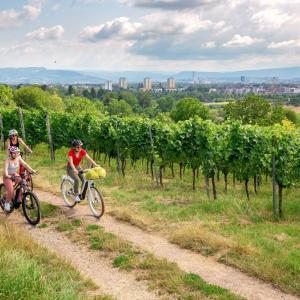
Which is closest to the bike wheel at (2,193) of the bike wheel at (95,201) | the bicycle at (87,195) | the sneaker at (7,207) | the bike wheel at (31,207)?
the sneaker at (7,207)

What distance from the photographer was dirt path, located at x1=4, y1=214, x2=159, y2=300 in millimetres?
7203

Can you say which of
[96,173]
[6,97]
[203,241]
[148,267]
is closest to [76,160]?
[96,173]

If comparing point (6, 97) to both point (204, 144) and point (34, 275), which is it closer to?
point (204, 144)

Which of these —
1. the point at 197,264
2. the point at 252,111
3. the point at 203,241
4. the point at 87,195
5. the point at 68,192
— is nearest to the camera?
the point at 197,264

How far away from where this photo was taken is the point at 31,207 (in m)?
10.8

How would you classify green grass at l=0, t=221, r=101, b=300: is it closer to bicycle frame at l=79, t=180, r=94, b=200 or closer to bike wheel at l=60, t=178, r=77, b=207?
bicycle frame at l=79, t=180, r=94, b=200

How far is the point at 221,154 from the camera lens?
50.1 ft

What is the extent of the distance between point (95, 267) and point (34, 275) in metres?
2.22

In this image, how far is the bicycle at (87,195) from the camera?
36.6ft

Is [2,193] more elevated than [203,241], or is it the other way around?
[2,193]

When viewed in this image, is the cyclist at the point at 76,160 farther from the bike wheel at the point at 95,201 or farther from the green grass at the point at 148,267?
the green grass at the point at 148,267

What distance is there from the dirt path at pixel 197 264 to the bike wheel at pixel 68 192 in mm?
811

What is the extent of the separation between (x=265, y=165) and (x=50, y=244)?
26.0ft

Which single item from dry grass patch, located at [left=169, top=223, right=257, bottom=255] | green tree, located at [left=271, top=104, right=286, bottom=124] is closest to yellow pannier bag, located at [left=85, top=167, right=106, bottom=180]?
dry grass patch, located at [left=169, top=223, right=257, bottom=255]
